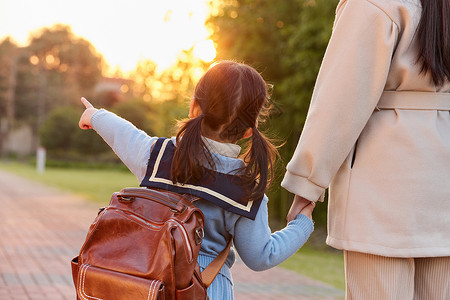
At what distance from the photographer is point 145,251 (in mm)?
1830

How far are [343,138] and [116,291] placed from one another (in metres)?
0.81

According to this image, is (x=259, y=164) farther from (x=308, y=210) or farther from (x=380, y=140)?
(x=380, y=140)

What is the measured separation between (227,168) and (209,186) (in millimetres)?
84

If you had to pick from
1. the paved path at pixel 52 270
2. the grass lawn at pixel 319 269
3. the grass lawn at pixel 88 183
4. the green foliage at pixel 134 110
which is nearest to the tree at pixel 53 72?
the green foliage at pixel 134 110

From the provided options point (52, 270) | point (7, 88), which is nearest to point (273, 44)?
point (52, 270)

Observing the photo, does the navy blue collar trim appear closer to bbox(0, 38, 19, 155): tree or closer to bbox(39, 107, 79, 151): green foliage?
bbox(39, 107, 79, 151): green foliage

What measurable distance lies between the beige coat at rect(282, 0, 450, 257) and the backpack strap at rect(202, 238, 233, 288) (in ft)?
0.98

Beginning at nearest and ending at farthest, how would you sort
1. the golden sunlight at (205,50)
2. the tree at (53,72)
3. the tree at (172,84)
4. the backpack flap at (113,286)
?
the backpack flap at (113,286), the golden sunlight at (205,50), the tree at (172,84), the tree at (53,72)

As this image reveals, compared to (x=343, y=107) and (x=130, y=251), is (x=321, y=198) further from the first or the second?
(x=130, y=251)

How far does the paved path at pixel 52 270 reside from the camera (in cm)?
564

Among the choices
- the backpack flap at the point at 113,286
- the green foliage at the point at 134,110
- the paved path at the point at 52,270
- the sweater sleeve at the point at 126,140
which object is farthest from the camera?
the green foliage at the point at 134,110

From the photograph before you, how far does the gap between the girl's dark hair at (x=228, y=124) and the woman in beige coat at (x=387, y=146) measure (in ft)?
0.53

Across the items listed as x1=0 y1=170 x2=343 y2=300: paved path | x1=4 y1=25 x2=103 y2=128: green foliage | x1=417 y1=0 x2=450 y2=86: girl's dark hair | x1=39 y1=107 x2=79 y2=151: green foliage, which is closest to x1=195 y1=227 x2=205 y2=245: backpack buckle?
x1=417 y1=0 x2=450 y2=86: girl's dark hair

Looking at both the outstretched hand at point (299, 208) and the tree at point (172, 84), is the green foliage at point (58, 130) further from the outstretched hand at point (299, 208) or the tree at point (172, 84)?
the outstretched hand at point (299, 208)
